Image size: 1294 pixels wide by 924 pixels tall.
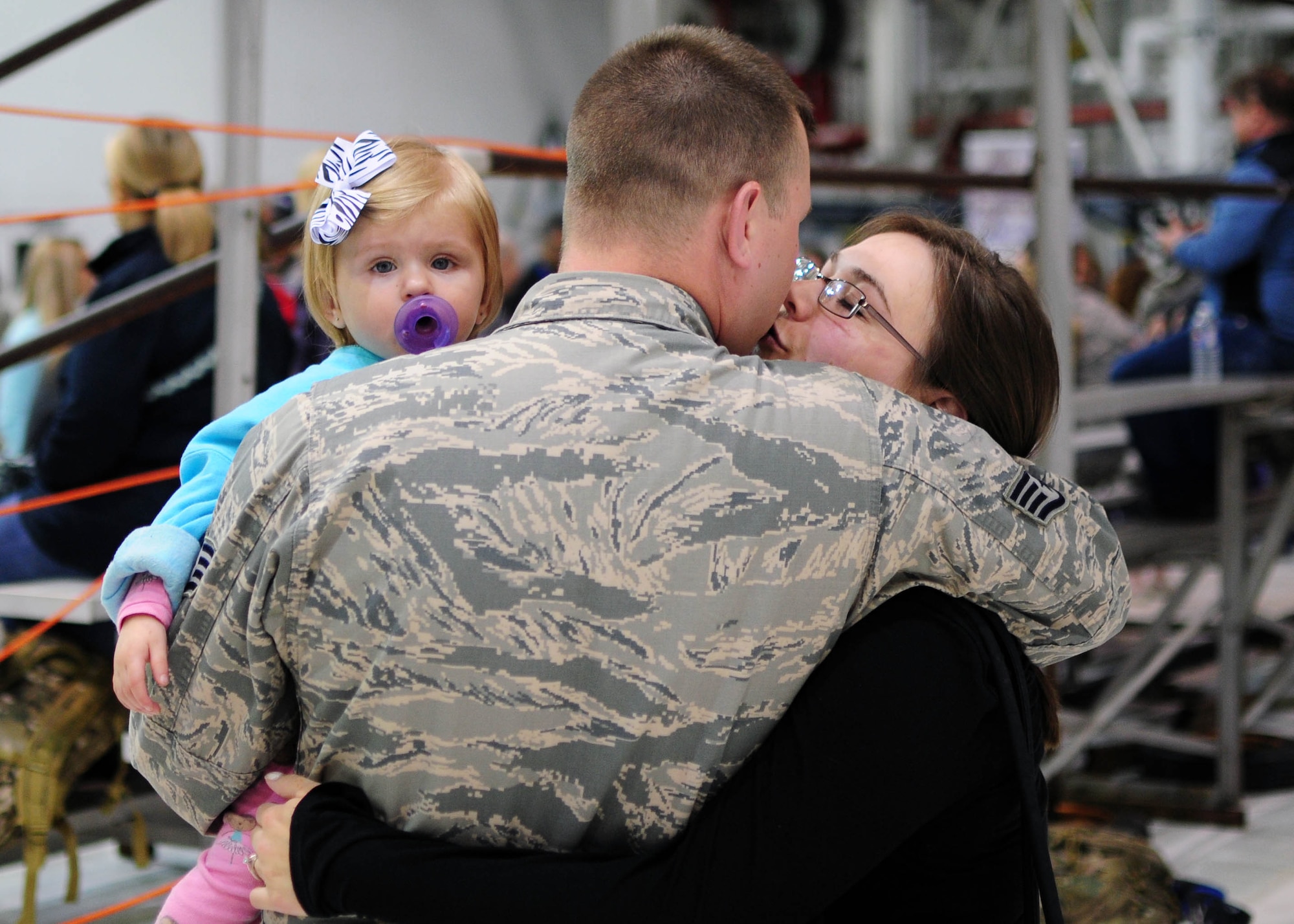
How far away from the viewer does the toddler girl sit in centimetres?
144

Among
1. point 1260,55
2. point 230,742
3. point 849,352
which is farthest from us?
point 1260,55

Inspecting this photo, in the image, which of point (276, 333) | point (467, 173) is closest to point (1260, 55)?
point (276, 333)

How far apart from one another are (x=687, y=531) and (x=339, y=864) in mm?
407

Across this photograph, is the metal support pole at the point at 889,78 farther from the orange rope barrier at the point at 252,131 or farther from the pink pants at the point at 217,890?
the pink pants at the point at 217,890

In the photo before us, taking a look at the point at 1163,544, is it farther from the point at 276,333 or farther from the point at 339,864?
the point at 339,864

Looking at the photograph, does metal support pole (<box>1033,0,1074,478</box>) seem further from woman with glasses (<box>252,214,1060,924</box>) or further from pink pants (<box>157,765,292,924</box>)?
pink pants (<box>157,765,292,924</box>)

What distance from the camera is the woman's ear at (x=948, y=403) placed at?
4.26ft

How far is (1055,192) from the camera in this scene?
2.85 m

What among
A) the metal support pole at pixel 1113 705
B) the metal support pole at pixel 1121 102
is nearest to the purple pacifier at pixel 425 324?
the metal support pole at pixel 1113 705

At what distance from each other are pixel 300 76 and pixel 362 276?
538 cm

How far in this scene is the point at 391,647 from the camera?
3.39 feet

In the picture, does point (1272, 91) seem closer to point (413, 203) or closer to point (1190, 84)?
point (413, 203)

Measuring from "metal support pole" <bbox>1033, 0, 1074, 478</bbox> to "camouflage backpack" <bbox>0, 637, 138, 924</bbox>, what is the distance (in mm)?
2072

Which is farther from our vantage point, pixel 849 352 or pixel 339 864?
pixel 849 352
